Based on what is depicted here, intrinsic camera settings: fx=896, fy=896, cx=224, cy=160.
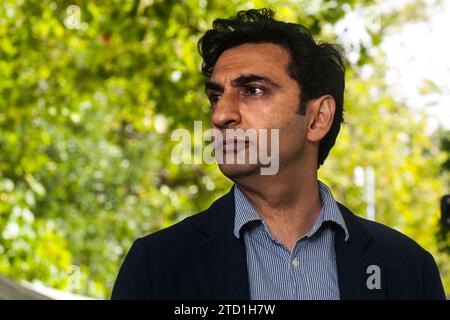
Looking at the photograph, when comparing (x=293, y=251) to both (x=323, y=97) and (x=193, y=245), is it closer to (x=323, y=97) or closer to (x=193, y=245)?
(x=193, y=245)

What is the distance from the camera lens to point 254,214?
2191 mm

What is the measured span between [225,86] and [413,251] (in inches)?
24.3

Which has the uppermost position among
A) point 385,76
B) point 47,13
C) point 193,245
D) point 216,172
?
point 385,76

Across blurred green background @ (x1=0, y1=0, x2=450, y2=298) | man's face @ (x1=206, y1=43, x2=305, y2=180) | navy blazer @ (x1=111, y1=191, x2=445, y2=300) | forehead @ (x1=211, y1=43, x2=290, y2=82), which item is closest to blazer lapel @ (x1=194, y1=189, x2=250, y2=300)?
navy blazer @ (x1=111, y1=191, x2=445, y2=300)

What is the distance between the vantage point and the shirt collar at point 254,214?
216 cm

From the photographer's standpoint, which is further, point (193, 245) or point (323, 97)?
point (323, 97)

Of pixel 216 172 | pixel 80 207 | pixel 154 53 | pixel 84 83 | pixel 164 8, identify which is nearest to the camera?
pixel 164 8

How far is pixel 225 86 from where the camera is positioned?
2221 millimetres

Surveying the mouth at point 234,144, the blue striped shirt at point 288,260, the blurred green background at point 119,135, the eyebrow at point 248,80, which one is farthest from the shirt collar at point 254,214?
the blurred green background at point 119,135

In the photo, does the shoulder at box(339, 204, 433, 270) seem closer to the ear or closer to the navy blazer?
the navy blazer

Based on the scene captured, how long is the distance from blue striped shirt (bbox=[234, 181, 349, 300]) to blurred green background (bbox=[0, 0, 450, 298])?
302 cm

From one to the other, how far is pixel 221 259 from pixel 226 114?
35 centimetres

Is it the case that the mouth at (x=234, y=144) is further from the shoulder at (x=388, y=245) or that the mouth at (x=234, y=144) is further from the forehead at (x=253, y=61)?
the shoulder at (x=388, y=245)
